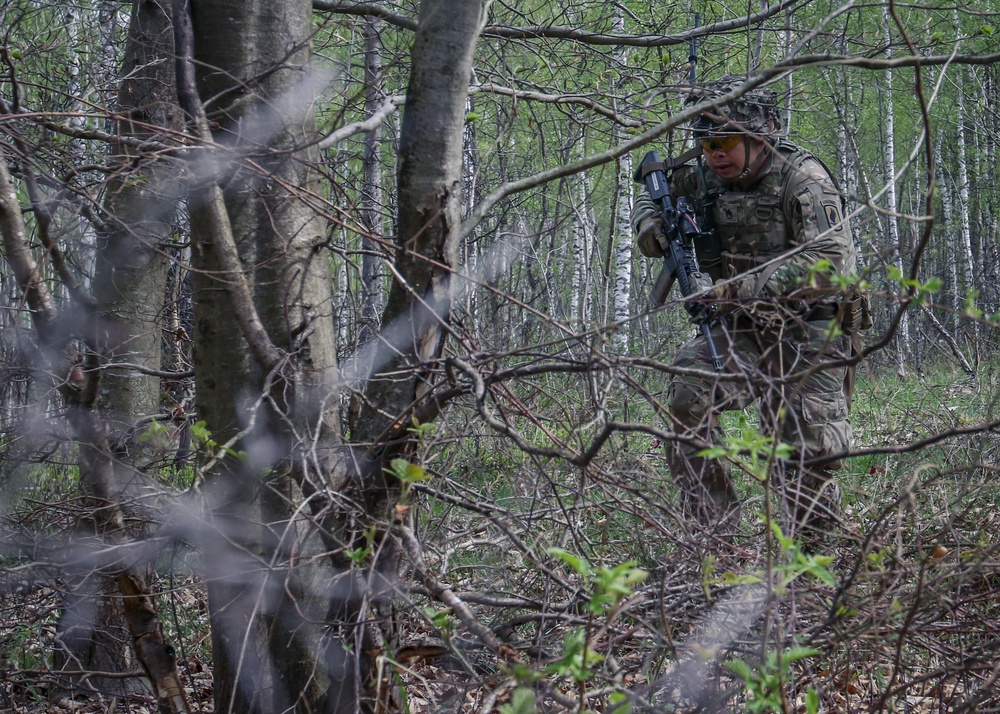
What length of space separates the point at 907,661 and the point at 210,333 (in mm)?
2080

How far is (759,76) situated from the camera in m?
1.88

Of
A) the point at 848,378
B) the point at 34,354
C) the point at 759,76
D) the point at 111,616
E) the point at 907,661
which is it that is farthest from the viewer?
the point at 848,378

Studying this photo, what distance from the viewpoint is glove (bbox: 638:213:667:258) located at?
395 cm

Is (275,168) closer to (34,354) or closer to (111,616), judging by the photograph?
(34,354)

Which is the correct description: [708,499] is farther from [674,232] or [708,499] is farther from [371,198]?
[674,232]

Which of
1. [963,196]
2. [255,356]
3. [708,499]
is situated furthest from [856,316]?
[963,196]

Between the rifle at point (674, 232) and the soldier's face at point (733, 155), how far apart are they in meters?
0.23

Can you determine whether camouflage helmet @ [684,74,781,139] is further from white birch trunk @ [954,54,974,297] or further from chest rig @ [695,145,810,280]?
white birch trunk @ [954,54,974,297]

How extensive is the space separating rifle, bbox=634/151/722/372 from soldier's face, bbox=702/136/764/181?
23 centimetres

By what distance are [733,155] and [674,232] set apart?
44 cm

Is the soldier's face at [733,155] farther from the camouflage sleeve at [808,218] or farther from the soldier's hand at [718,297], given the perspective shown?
the soldier's hand at [718,297]

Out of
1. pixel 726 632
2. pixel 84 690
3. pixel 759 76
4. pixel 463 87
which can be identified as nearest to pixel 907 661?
pixel 726 632

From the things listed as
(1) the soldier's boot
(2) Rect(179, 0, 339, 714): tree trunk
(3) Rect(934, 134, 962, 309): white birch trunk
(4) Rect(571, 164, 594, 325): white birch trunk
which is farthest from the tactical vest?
(3) Rect(934, 134, 962, 309): white birch trunk

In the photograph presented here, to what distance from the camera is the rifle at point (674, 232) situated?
3.71 m
